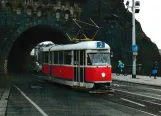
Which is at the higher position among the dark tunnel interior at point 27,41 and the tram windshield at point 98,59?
the dark tunnel interior at point 27,41

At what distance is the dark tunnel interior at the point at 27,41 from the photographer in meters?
49.9

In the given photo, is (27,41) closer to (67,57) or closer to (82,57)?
(67,57)

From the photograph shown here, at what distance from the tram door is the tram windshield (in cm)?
51

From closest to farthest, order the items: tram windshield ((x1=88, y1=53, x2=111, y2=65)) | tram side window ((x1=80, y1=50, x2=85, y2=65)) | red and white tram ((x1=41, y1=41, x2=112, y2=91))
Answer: red and white tram ((x1=41, y1=41, x2=112, y2=91)), tram windshield ((x1=88, y1=53, x2=111, y2=65)), tram side window ((x1=80, y1=50, x2=85, y2=65))

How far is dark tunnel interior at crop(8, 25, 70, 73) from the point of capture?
49875 millimetres

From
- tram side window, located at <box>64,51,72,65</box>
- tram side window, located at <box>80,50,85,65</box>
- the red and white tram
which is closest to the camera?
the red and white tram

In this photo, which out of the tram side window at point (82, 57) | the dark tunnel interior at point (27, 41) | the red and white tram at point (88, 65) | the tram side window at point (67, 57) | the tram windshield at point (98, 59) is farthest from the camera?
the dark tunnel interior at point (27, 41)

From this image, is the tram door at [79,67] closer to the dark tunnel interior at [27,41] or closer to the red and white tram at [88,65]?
the red and white tram at [88,65]

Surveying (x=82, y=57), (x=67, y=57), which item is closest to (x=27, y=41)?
(x=67, y=57)

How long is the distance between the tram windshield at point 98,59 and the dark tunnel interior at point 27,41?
2721 cm

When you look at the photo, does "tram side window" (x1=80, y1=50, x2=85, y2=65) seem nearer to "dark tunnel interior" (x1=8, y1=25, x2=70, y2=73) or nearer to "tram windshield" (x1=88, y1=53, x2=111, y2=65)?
"tram windshield" (x1=88, y1=53, x2=111, y2=65)

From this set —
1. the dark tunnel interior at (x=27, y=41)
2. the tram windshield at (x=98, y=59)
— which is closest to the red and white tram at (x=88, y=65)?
the tram windshield at (x=98, y=59)

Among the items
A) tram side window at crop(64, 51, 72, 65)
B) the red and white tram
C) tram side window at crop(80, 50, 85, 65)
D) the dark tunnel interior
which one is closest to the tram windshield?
the red and white tram

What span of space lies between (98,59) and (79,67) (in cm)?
132
